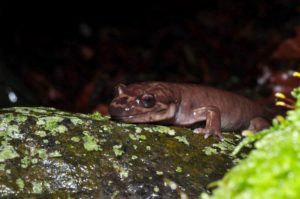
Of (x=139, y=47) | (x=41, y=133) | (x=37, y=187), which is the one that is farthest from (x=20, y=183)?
(x=139, y=47)

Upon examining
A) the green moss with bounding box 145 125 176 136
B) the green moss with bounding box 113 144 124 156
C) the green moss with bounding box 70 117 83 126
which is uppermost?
the green moss with bounding box 70 117 83 126

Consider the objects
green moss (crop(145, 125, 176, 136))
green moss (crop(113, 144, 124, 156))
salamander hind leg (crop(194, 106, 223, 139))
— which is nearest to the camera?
green moss (crop(113, 144, 124, 156))

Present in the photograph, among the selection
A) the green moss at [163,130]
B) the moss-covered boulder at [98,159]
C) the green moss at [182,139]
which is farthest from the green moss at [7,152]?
the green moss at [182,139]

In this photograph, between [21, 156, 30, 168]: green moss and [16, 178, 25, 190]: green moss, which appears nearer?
[16, 178, 25, 190]: green moss

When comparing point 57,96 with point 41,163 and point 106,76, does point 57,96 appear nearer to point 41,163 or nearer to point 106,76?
point 106,76

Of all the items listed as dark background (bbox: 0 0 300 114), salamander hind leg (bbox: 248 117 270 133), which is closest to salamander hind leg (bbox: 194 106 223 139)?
salamander hind leg (bbox: 248 117 270 133)

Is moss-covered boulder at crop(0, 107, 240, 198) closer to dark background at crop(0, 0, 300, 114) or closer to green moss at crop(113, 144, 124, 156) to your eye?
green moss at crop(113, 144, 124, 156)

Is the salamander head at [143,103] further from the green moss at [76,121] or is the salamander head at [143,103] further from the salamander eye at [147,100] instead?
the green moss at [76,121]
